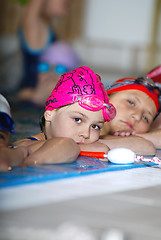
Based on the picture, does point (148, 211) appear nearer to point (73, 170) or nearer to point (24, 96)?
point (73, 170)

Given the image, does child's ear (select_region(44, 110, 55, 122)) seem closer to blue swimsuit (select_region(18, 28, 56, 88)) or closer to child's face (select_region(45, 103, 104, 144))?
child's face (select_region(45, 103, 104, 144))

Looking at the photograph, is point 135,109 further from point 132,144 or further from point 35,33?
point 35,33

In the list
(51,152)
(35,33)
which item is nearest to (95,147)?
(51,152)

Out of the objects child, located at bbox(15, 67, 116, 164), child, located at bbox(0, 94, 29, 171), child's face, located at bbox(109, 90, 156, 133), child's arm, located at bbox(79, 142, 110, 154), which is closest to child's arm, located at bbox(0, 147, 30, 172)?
child, located at bbox(0, 94, 29, 171)

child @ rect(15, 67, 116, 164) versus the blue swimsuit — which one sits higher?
child @ rect(15, 67, 116, 164)

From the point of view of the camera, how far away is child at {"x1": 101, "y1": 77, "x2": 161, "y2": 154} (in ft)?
8.70

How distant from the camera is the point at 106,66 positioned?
1180 cm

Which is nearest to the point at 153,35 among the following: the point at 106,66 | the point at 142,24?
the point at 142,24

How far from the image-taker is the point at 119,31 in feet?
38.1

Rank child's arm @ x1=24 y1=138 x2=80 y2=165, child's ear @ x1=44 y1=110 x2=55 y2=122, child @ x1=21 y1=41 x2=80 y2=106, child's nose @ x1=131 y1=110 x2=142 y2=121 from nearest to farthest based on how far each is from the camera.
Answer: child's arm @ x1=24 y1=138 x2=80 y2=165, child's ear @ x1=44 y1=110 x2=55 y2=122, child's nose @ x1=131 y1=110 x2=142 y2=121, child @ x1=21 y1=41 x2=80 y2=106

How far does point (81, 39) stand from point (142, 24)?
182 centimetres

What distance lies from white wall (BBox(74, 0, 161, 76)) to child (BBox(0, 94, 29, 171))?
946cm

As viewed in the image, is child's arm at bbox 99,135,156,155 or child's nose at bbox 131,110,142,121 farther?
child's nose at bbox 131,110,142,121

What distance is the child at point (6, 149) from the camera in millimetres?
1656
